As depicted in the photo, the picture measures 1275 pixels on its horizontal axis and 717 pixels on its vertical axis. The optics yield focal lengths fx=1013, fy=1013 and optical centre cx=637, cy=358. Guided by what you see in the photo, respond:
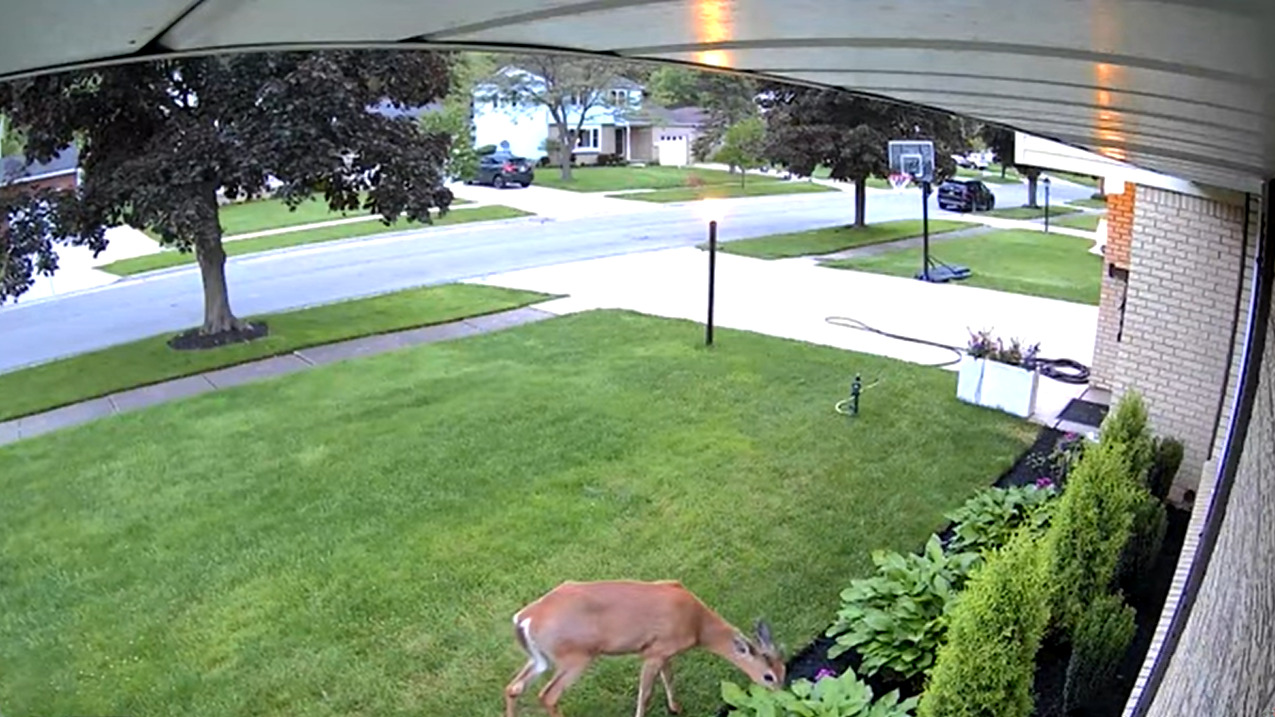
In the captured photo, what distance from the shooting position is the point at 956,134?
23.8m

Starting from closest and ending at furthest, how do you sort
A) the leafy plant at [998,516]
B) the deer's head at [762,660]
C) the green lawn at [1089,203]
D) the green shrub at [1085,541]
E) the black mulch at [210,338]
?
the deer's head at [762,660] → the green shrub at [1085,541] → the leafy plant at [998,516] → the black mulch at [210,338] → the green lawn at [1089,203]

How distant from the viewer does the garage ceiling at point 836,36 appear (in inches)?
47.3

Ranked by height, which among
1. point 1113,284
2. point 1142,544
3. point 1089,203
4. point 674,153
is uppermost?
point 674,153

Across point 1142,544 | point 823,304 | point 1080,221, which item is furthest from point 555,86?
point 1142,544

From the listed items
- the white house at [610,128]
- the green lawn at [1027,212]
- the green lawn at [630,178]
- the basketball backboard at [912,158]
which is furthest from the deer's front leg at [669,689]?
the white house at [610,128]

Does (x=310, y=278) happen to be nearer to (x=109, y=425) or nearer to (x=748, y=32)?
(x=109, y=425)

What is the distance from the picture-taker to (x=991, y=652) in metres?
3.91

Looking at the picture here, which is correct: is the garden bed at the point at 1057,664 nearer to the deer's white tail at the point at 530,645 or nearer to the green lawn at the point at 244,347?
the deer's white tail at the point at 530,645

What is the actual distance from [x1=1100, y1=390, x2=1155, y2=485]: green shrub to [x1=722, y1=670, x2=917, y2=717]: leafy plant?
2.70m

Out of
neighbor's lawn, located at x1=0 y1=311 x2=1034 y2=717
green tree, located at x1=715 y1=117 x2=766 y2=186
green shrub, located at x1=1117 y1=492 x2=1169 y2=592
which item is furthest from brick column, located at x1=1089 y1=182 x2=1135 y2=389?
green tree, located at x1=715 y1=117 x2=766 y2=186

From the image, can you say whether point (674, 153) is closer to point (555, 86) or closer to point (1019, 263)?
point (555, 86)

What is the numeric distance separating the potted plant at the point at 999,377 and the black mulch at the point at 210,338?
9021mm

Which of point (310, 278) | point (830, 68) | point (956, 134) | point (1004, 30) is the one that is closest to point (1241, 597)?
point (830, 68)

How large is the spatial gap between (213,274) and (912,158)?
44.6 ft
